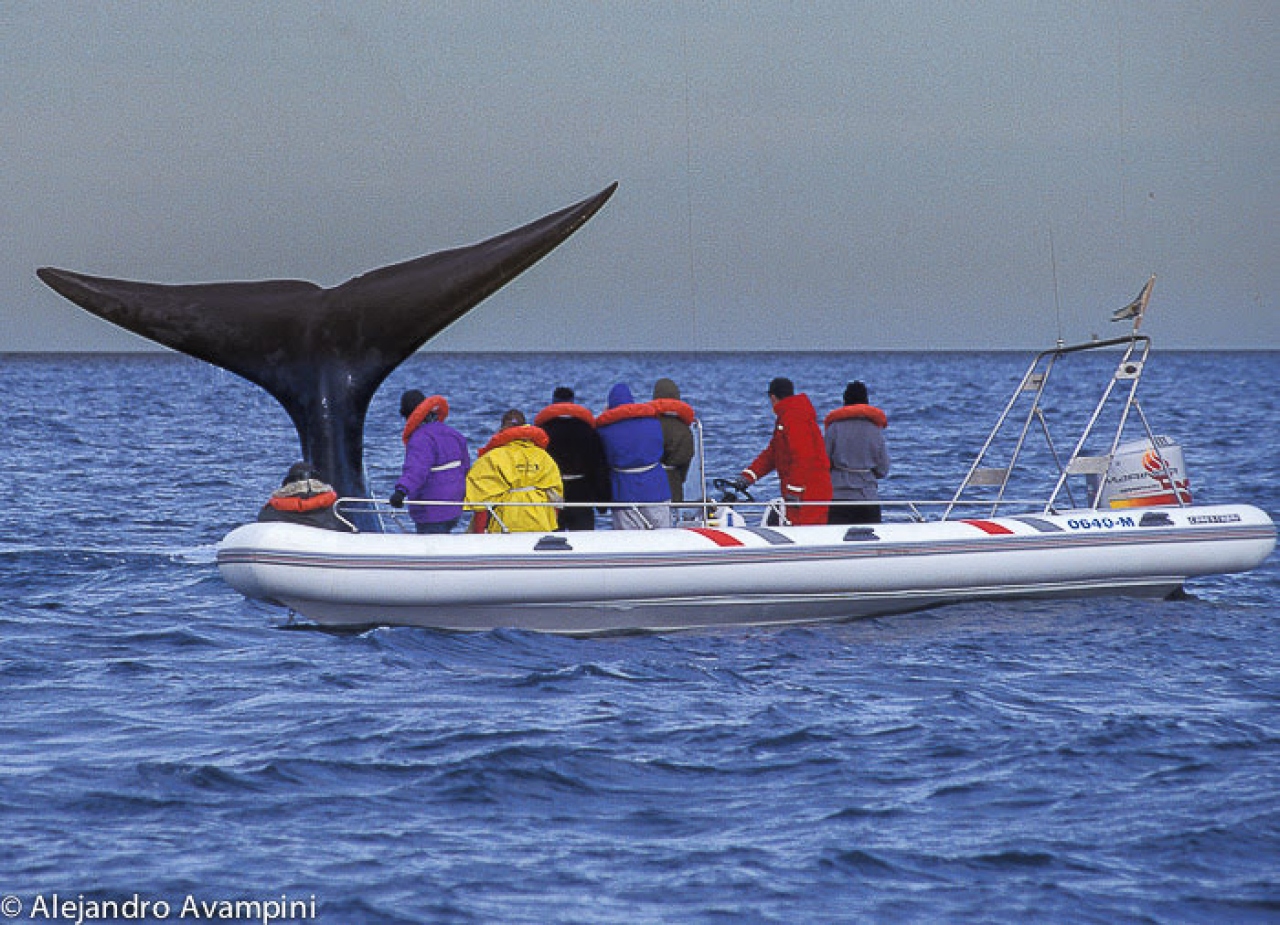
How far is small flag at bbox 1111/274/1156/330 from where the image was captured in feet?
40.8

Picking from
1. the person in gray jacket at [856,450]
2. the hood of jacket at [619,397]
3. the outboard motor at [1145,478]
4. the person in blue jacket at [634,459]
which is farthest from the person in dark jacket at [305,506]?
the outboard motor at [1145,478]

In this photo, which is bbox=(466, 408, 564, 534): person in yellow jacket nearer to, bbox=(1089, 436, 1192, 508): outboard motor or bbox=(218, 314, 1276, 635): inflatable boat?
bbox=(218, 314, 1276, 635): inflatable boat

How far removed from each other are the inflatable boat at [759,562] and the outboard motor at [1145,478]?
1 centimetres

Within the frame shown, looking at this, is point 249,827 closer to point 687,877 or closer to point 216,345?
point 687,877

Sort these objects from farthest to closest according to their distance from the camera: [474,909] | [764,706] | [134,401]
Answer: [134,401]
[764,706]
[474,909]

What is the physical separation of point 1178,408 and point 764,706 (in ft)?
150

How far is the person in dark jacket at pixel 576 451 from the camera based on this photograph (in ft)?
39.0

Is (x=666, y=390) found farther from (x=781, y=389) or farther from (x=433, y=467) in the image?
(x=433, y=467)

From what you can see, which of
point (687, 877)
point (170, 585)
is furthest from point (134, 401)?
point (687, 877)

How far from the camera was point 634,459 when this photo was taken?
1176 cm

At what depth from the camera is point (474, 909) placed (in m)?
6.36

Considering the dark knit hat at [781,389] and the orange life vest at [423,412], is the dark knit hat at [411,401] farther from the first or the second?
the dark knit hat at [781,389]

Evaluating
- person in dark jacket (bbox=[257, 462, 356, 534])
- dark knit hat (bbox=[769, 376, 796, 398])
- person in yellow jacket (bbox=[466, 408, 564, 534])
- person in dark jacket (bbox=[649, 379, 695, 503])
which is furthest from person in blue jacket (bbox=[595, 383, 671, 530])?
person in dark jacket (bbox=[257, 462, 356, 534])

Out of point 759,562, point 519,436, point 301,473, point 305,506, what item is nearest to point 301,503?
point 305,506
